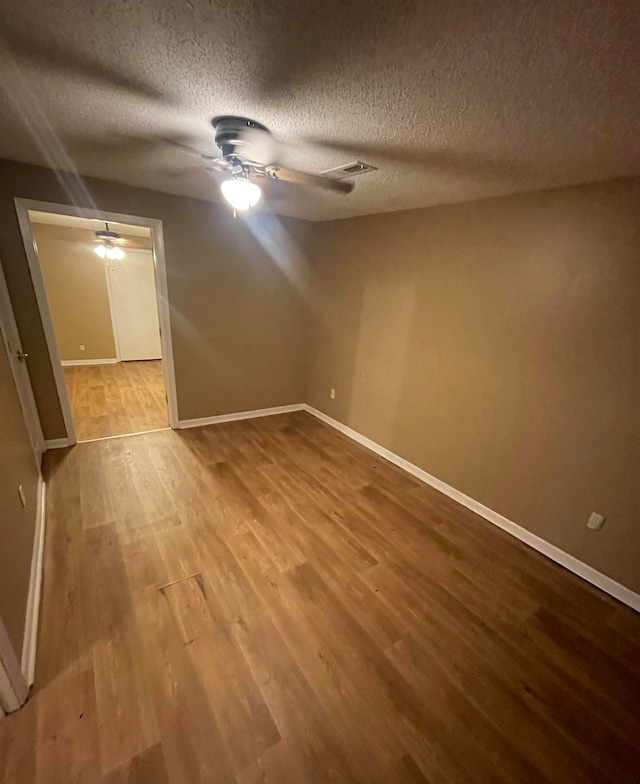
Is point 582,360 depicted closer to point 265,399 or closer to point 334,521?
point 334,521

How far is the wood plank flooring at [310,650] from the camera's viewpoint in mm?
1182

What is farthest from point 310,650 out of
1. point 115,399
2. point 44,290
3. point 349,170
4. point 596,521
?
point 115,399

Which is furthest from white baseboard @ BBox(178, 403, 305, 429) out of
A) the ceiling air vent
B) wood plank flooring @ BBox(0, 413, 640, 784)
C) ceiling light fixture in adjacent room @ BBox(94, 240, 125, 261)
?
ceiling light fixture in adjacent room @ BBox(94, 240, 125, 261)

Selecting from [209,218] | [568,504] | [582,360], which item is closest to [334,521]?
[568,504]

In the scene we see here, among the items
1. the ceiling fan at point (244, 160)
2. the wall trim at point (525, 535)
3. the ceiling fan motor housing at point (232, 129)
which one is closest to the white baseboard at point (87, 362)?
the wall trim at point (525, 535)

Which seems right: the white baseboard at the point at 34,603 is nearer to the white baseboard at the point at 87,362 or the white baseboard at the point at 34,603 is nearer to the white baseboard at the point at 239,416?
the white baseboard at the point at 239,416

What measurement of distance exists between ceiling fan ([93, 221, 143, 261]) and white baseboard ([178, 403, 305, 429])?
3487 mm

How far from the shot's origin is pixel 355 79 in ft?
3.50

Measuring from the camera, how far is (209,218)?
322cm

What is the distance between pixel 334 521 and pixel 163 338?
249cm

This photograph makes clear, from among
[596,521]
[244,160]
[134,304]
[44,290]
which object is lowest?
[596,521]

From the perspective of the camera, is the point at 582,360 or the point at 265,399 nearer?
the point at 582,360

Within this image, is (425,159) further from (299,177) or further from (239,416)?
(239,416)

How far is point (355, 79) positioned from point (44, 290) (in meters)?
2.97
